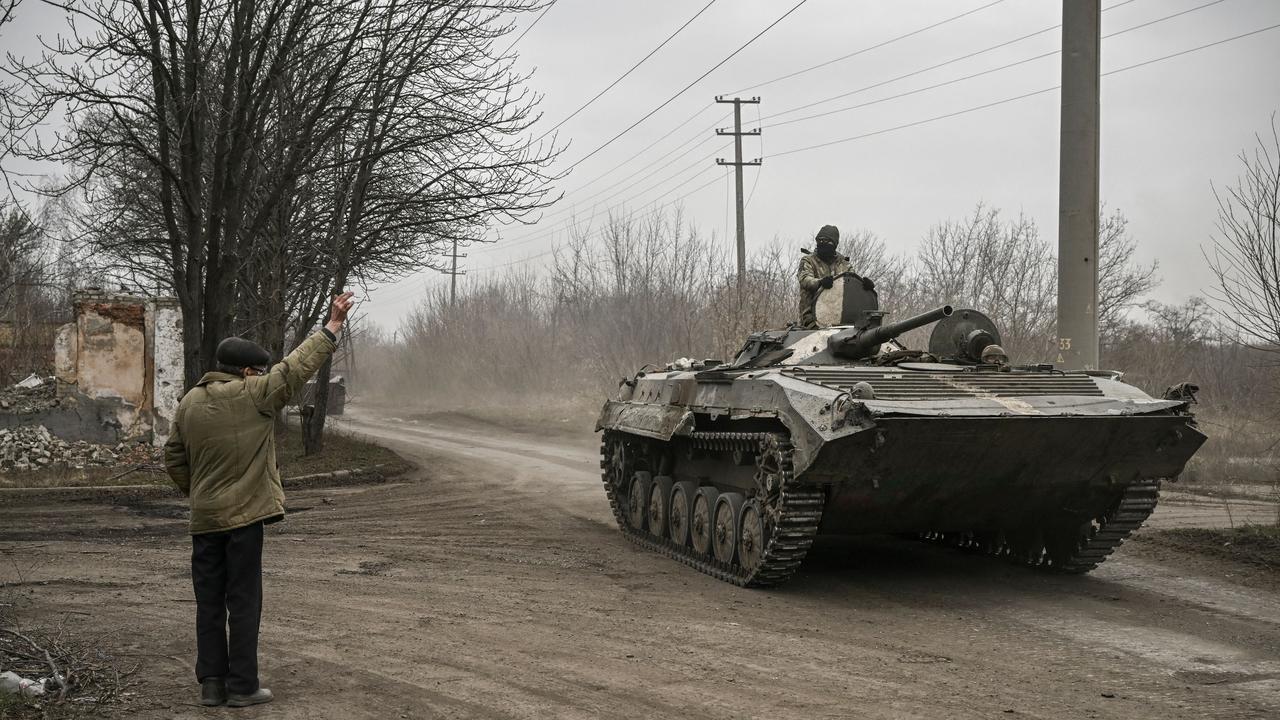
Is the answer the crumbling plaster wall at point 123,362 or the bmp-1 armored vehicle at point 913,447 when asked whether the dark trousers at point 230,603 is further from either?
the crumbling plaster wall at point 123,362

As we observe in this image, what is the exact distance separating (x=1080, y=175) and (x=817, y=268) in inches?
96.3

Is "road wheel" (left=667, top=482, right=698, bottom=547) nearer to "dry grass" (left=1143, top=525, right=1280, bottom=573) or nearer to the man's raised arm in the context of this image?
"dry grass" (left=1143, top=525, right=1280, bottom=573)

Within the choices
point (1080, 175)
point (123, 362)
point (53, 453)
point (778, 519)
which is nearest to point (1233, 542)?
point (1080, 175)

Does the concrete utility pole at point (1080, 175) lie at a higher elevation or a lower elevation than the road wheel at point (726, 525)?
higher

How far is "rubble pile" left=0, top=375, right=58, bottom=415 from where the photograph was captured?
1613 centimetres

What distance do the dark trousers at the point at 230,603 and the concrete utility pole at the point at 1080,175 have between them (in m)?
7.69

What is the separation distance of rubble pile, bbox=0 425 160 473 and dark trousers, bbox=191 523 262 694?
1126 cm

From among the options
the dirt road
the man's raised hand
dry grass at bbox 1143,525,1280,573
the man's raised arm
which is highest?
the man's raised hand

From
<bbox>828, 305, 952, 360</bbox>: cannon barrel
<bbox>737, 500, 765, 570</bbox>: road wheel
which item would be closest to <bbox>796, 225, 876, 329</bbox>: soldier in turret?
<bbox>828, 305, 952, 360</bbox>: cannon barrel

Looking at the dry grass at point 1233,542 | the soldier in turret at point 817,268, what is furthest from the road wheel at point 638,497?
the dry grass at point 1233,542

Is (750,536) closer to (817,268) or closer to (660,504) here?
(660,504)

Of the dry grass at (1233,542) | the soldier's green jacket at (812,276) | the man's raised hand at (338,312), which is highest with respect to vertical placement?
the soldier's green jacket at (812,276)

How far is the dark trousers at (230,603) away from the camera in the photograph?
17.5ft

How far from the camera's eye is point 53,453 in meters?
16.0
